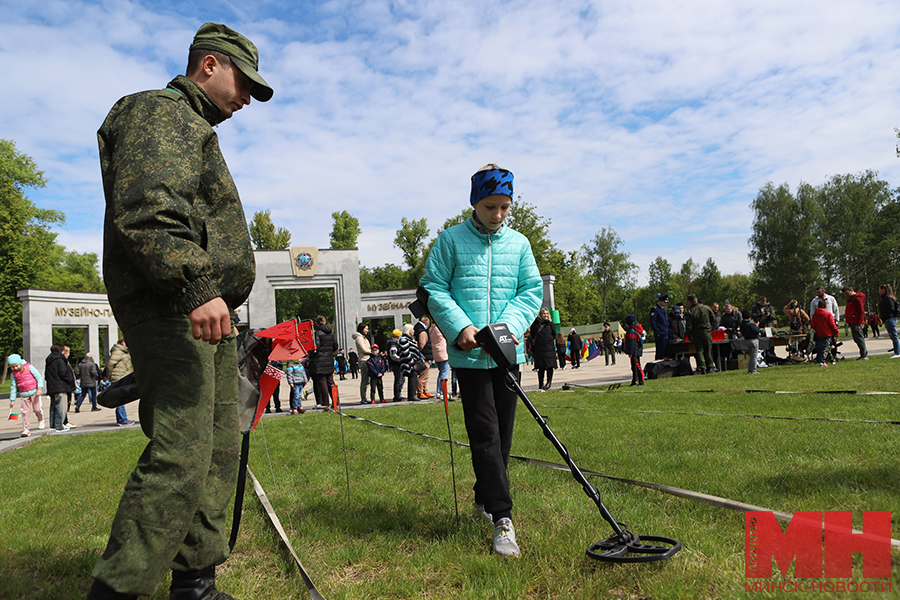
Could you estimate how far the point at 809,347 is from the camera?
1538 centimetres

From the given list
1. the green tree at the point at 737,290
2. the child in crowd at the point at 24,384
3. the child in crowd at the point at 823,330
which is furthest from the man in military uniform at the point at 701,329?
the green tree at the point at 737,290

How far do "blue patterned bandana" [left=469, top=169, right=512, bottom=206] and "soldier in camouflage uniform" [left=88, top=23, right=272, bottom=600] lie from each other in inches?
54.1

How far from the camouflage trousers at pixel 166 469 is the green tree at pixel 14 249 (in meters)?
43.3

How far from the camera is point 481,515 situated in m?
3.37

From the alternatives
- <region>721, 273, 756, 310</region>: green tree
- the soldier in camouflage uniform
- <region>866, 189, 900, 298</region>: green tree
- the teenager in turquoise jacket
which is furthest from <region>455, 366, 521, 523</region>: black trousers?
<region>721, 273, 756, 310</region>: green tree

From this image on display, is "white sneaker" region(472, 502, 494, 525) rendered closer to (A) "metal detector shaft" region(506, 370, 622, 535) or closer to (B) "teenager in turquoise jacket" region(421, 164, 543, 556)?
(B) "teenager in turquoise jacket" region(421, 164, 543, 556)

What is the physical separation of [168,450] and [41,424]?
42.4 feet

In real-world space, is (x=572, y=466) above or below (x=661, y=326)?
below

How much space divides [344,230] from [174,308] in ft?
221

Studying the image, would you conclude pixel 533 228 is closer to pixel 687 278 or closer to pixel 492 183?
pixel 492 183

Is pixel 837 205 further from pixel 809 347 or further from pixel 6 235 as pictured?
pixel 6 235

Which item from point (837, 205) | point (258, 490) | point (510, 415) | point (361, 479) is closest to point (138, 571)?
point (510, 415)

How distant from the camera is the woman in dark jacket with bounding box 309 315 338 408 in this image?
1278cm

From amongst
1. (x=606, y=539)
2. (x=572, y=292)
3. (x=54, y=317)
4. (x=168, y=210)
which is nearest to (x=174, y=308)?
(x=168, y=210)
